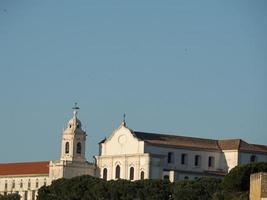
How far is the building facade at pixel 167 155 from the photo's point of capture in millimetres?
123750

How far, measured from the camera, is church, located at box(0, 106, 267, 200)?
12394 cm

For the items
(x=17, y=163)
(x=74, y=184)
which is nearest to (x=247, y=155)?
(x=74, y=184)

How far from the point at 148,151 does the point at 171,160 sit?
304 cm

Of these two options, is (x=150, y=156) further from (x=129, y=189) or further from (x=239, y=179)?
(x=239, y=179)

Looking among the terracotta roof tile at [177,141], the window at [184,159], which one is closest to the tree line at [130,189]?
the terracotta roof tile at [177,141]

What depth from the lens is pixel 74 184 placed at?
112 metres

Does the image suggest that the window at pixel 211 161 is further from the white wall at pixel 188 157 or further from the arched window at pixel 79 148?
the arched window at pixel 79 148

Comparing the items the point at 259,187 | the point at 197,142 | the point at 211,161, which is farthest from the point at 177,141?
the point at 259,187

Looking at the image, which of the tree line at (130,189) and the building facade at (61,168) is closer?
the tree line at (130,189)

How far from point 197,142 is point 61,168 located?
14.4m

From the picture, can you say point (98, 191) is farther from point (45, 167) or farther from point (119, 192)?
point (45, 167)

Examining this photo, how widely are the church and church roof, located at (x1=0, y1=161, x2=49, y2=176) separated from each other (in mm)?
5392

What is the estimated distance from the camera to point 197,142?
129 metres

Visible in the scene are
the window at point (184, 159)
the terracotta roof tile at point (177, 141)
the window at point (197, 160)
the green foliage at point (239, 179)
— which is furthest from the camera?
the window at point (197, 160)
